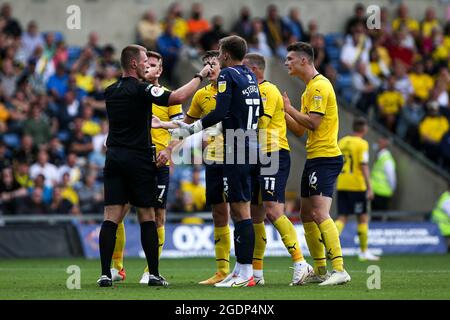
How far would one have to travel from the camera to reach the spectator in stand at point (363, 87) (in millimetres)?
25828

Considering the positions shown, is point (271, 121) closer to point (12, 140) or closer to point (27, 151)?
point (27, 151)

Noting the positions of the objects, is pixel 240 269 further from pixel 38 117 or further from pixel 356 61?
pixel 356 61

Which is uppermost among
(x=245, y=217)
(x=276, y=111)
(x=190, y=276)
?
(x=276, y=111)

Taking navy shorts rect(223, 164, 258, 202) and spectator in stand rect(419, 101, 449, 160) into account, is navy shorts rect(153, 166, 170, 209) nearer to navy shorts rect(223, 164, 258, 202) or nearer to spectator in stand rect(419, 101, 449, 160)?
navy shorts rect(223, 164, 258, 202)

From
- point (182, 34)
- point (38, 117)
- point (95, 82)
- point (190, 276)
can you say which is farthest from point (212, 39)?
point (190, 276)

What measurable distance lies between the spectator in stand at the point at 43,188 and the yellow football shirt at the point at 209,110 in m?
8.83

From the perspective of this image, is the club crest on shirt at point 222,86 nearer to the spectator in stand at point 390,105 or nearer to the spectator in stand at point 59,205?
the spectator in stand at point 59,205

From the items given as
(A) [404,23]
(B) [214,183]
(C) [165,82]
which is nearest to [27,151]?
(C) [165,82]

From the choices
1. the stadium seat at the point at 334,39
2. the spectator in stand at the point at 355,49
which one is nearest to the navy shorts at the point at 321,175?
the spectator in stand at the point at 355,49

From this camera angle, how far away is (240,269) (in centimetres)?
1224

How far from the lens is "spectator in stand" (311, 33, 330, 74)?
2592cm

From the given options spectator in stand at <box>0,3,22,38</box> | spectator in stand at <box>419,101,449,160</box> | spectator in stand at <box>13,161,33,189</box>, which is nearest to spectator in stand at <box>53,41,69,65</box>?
spectator in stand at <box>0,3,22,38</box>

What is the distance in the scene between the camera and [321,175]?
1273 centimetres
